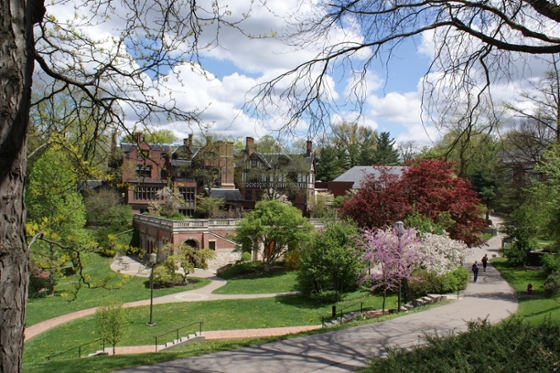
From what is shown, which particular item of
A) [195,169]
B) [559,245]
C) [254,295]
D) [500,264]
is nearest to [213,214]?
[195,169]

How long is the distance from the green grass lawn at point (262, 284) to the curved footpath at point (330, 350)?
13926 mm

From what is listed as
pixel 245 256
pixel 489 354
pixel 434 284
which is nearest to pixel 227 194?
pixel 245 256

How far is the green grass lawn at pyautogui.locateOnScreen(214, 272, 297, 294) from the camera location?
27112 millimetres

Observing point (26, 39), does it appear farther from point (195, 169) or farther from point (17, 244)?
point (195, 169)

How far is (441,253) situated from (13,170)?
18.7 m

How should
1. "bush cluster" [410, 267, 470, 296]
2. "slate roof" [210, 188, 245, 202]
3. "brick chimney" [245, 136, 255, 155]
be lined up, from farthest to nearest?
1. "brick chimney" [245, 136, 255, 155]
2. "slate roof" [210, 188, 245, 202]
3. "bush cluster" [410, 267, 470, 296]

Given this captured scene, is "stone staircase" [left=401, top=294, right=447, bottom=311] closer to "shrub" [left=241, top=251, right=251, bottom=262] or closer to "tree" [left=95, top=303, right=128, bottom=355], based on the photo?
"tree" [left=95, top=303, right=128, bottom=355]

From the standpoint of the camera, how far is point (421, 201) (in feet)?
78.8

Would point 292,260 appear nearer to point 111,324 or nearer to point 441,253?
point 441,253

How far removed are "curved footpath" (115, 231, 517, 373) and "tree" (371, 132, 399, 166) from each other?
57.3 meters

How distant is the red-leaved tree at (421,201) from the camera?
2391cm

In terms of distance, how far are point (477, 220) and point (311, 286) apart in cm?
1060

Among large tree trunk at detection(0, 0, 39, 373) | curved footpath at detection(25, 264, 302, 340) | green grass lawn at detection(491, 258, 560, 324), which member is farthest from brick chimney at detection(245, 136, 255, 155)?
large tree trunk at detection(0, 0, 39, 373)

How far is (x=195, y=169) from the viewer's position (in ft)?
182
